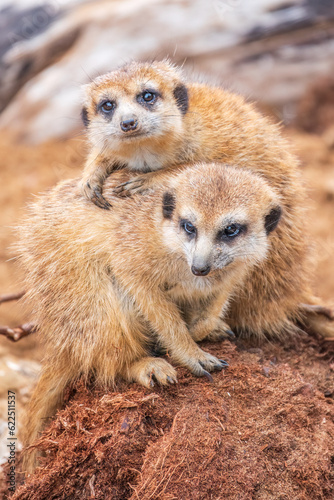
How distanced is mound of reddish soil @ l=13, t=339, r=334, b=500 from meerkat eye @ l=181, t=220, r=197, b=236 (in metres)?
0.73

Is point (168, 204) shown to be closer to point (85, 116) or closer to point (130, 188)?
point (130, 188)

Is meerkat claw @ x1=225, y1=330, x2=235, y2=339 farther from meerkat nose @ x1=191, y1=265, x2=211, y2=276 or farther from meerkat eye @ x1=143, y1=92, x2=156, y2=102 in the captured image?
meerkat eye @ x1=143, y1=92, x2=156, y2=102

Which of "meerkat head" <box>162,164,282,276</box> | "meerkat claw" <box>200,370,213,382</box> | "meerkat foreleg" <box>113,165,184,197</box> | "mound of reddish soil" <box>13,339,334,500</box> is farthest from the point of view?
"meerkat foreleg" <box>113,165,184,197</box>

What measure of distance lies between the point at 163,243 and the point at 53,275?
2.24ft

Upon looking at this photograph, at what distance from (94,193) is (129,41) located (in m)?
4.27

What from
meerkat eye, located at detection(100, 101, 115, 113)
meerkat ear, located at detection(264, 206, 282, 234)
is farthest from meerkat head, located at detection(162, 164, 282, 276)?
meerkat eye, located at detection(100, 101, 115, 113)

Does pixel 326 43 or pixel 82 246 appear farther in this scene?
pixel 326 43

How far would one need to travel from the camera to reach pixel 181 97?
3.44 metres

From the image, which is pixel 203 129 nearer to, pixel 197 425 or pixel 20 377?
pixel 197 425

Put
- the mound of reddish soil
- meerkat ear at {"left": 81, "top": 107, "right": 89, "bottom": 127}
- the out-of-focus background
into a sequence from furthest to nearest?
the out-of-focus background
meerkat ear at {"left": 81, "top": 107, "right": 89, "bottom": 127}
the mound of reddish soil

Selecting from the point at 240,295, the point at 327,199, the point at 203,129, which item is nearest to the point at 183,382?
the point at 240,295

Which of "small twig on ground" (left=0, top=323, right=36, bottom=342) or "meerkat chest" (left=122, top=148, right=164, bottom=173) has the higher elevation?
"meerkat chest" (left=122, top=148, right=164, bottom=173)

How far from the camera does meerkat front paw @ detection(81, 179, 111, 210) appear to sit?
312cm

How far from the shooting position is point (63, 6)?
6707 mm
